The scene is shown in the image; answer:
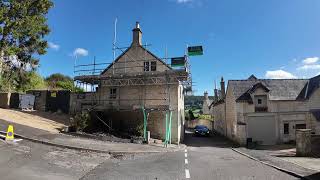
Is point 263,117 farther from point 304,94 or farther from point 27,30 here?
point 27,30

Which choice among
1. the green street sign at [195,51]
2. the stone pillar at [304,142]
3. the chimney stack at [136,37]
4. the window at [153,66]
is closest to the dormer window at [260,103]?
the green street sign at [195,51]

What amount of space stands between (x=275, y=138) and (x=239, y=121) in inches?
144

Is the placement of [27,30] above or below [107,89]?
above

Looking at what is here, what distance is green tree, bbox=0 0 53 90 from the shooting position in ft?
77.0

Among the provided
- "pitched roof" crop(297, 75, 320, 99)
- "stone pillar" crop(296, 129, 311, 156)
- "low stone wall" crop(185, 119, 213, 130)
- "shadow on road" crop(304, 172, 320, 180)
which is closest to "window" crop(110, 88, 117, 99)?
"stone pillar" crop(296, 129, 311, 156)

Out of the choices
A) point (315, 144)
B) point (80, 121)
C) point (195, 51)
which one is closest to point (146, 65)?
point (195, 51)

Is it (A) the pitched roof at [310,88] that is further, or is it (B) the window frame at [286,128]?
(A) the pitched roof at [310,88]

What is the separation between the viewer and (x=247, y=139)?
1078 inches

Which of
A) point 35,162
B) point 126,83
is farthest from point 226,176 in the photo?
point 126,83

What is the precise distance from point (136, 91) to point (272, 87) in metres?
13.8

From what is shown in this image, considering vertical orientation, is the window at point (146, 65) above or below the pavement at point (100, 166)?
above

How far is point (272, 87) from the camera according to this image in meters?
29.9

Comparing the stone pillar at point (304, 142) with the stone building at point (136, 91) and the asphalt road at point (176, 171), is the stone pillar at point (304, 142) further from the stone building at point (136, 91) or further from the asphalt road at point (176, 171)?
the stone building at point (136, 91)

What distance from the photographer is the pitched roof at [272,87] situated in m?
28.8
